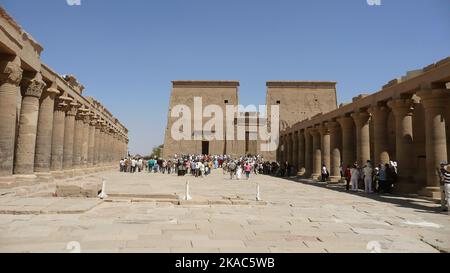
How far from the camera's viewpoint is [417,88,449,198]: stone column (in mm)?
10109

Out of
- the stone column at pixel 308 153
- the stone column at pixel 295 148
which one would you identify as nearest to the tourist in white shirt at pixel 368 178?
the stone column at pixel 308 153

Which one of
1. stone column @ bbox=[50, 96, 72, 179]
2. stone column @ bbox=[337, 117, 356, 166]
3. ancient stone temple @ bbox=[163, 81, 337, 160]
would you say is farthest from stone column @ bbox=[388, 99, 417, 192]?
ancient stone temple @ bbox=[163, 81, 337, 160]

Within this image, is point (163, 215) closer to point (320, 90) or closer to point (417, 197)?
point (417, 197)

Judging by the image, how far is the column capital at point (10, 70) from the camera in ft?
31.8

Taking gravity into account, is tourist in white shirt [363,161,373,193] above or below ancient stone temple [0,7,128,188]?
below

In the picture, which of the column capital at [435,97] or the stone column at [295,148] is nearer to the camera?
the column capital at [435,97]

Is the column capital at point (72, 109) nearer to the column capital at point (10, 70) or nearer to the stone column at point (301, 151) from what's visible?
the column capital at point (10, 70)

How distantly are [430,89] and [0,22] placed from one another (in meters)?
12.3

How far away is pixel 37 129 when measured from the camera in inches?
525

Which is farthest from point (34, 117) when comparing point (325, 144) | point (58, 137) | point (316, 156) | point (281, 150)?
point (281, 150)

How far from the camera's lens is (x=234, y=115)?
148ft

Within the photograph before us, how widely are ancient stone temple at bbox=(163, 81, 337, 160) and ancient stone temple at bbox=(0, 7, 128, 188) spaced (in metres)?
22.7

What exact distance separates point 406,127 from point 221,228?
9349 millimetres

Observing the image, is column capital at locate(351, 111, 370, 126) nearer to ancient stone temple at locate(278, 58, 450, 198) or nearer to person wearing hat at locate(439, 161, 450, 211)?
ancient stone temple at locate(278, 58, 450, 198)
